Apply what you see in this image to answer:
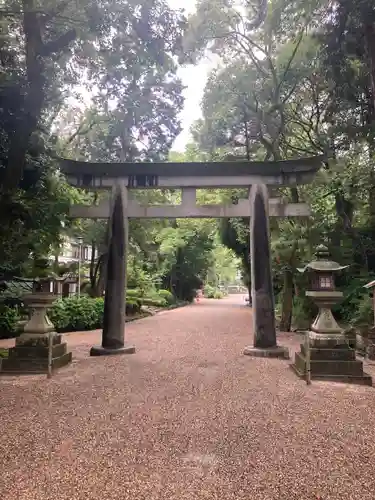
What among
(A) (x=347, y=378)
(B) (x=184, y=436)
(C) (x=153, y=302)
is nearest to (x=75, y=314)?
(C) (x=153, y=302)

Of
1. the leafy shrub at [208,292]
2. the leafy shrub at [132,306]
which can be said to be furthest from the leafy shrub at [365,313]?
the leafy shrub at [208,292]

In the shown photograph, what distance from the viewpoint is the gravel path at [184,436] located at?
332 cm

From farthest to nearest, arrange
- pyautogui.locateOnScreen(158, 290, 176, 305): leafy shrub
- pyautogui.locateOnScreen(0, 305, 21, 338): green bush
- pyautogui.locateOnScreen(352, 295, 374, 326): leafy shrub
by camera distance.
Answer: pyautogui.locateOnScreen(158, 290, 176, 305): leafy shrub → pyautogui.locateOnScreen(0, 305, 21, 338): green bush → pyautogui.locateOnScreen(352, 295, 374, 326): leafy shrub

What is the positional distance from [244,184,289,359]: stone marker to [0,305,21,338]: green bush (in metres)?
8.68

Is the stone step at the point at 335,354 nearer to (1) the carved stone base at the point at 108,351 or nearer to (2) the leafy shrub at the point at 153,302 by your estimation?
(1) the carved stone base at the point at 108,351

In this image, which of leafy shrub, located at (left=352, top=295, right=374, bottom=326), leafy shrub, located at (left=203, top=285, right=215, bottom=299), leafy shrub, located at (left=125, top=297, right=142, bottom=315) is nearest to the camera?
leafy shrub, located at (left=352, top=295, right=374, bottom=326)

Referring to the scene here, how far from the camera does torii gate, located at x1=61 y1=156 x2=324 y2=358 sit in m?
9.61

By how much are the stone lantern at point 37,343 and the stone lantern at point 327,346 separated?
17.1 ft

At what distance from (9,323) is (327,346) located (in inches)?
433

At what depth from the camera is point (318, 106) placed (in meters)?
15.2

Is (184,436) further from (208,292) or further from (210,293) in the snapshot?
(208,292)

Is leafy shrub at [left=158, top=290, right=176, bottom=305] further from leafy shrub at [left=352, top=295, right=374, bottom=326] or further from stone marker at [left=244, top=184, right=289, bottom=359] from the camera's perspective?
stone marker at [left=244, top=184, right=289, bottom=359]

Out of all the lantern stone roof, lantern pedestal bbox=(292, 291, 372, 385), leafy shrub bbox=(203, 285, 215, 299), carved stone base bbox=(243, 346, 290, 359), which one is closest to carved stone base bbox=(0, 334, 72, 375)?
carved stone base bbox=(243, 346, 290, 359)

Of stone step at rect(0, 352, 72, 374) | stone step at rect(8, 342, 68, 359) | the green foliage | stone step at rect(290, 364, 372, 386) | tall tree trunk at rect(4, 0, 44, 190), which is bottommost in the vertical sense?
the green foliage
